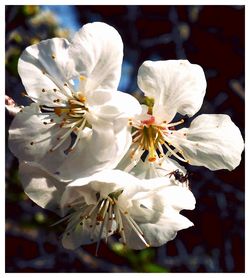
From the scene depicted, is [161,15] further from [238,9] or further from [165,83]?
[165,83]

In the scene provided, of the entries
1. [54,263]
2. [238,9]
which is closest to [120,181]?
[54,263]

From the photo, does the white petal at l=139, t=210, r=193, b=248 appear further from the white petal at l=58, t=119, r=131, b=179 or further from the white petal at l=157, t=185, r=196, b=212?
the white petal at l=58, t=119, r=131, b=179

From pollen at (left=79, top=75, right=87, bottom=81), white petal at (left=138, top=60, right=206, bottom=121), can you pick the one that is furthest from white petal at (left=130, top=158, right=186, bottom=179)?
pollen at (left=79, top=75, right=87, bottom=81)

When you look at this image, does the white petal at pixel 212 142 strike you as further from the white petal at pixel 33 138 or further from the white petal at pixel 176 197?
the white petal at pixel 33 138

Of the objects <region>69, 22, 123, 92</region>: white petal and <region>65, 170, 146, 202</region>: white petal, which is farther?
<region>69, 22, 123, 92</region>: white petal

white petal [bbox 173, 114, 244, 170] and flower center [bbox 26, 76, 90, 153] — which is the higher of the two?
flower center [bbox 26, 76, 90, 153]

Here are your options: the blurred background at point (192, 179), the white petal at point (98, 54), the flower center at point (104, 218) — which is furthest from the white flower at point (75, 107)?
the blurred background at point (192, 179)

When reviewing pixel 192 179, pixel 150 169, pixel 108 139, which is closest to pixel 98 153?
pixel 108 139
